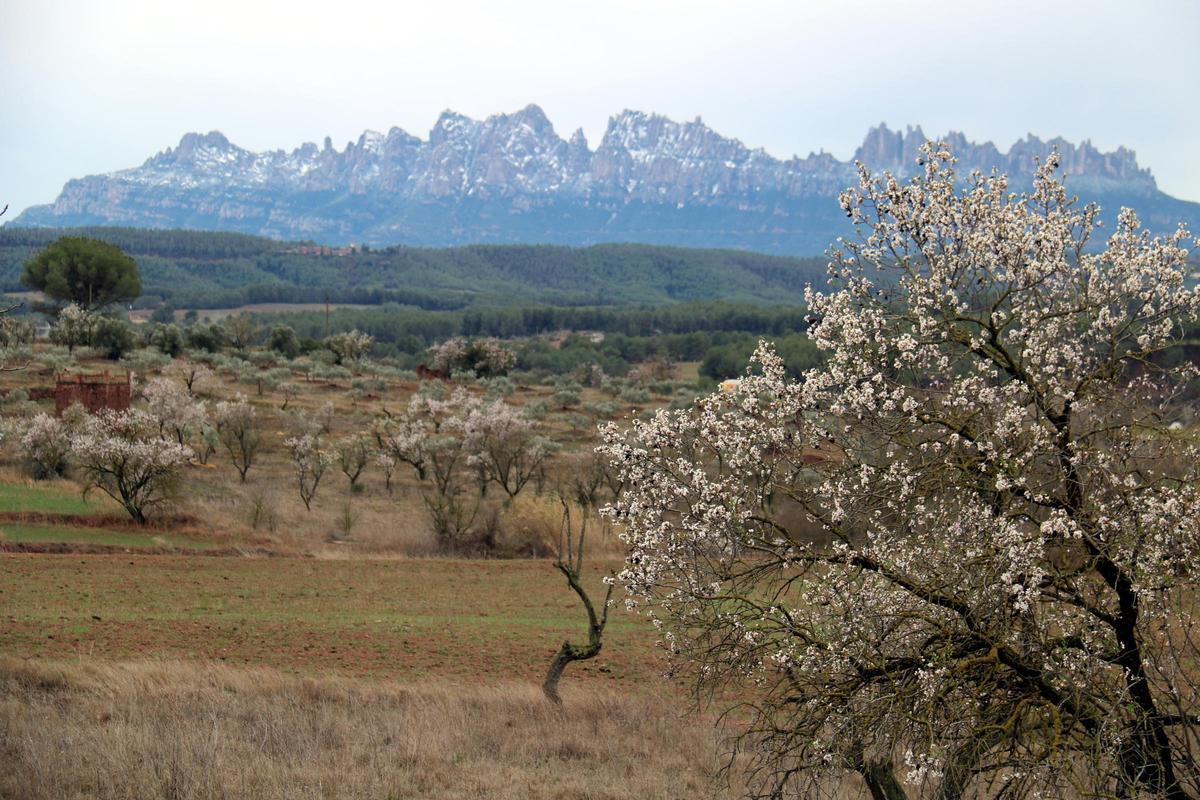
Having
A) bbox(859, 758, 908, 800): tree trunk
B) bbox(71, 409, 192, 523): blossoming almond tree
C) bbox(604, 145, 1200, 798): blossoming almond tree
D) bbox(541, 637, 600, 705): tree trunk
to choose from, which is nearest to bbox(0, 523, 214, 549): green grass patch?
bbox(71, 409, 192, 523): blossoming almond tree

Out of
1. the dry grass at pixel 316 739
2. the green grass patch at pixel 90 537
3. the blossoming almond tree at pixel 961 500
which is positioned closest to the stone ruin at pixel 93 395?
the green grass patch at pixel 90 537

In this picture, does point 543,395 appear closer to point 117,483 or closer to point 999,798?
point 117,483

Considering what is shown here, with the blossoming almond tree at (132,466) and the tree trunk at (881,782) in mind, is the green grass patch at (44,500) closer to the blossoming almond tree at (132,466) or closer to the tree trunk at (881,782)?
the blossoming almond tree at (132,466)

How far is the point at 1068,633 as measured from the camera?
8617 mm

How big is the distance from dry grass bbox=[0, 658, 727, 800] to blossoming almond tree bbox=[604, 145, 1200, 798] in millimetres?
4244

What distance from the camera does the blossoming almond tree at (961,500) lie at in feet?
26.3

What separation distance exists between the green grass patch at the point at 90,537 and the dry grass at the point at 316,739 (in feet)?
51.8

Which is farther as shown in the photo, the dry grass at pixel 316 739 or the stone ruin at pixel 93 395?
the stone ruin at pixel 93 395

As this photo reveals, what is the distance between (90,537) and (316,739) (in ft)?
69.9

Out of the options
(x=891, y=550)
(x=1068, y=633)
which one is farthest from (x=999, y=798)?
(x=891, y=550)

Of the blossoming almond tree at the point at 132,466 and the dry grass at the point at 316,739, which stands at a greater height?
the dry grass at the point at 316,739

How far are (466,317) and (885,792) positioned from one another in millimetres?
146674

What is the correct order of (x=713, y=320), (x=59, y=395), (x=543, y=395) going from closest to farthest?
(x=59, y=395) < (x=543, y=395) < (x=713, y=320)

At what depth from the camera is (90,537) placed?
31.5 metres
